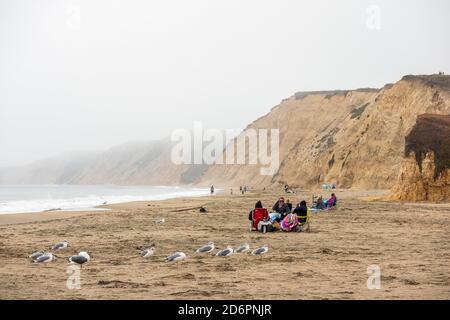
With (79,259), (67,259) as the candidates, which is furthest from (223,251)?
(67,259)

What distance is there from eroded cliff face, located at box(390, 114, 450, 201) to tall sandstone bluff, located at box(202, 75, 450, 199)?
43.7 inches

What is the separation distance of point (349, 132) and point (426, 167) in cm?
4102

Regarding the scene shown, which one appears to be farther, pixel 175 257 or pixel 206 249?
pixel 206 249

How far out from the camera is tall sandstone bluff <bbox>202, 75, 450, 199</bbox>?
59.2m

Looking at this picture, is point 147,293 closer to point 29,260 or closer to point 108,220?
point 29,260

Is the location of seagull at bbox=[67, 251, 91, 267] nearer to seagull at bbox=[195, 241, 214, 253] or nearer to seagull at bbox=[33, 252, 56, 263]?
seagull at bbox=[33, 252, 56, 263]

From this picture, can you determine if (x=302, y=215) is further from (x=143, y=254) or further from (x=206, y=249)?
(x=143, y=254)

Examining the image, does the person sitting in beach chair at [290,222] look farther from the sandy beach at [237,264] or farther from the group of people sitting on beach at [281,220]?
the sandy beach at [237,264]

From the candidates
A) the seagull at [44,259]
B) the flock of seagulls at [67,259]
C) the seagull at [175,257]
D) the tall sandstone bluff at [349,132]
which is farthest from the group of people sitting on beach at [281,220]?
the tall sandstone bluff at [349,132]

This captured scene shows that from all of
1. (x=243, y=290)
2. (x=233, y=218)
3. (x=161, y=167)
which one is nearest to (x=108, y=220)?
(x=233, y=218)

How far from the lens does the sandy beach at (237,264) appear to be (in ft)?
29.4

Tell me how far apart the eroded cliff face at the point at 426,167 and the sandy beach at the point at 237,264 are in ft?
49.8

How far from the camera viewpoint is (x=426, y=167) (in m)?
35.7
